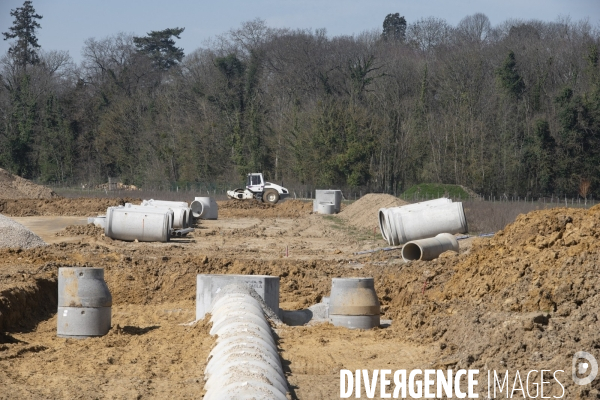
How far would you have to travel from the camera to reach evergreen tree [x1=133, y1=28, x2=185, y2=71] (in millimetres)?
88812

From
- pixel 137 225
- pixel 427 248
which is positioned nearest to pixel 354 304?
pixel 427 248

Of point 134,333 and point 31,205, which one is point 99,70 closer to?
point 31,205

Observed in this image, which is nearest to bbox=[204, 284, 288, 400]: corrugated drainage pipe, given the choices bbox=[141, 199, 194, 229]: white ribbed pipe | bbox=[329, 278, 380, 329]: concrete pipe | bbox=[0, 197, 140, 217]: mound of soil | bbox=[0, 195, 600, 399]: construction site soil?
bbox=[0, 195, 600, 399]: construction site soil

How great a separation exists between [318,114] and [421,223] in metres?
39.6

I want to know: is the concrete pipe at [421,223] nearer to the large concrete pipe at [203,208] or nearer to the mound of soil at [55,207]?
the large concrete pipe at [203,208]

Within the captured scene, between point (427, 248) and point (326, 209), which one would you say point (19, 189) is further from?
point (427, 248)

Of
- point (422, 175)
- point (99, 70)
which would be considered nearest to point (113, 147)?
point (99, 70)

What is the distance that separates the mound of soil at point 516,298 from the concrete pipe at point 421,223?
17.8 feet

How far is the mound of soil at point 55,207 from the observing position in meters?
35.1

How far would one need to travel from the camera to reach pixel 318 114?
194ft

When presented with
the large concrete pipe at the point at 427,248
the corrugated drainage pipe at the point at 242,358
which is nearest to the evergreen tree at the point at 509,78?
the large concrete pipe at the point at 427,248

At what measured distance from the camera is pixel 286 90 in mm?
69000

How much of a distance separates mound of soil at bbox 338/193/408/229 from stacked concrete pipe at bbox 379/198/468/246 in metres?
7.89

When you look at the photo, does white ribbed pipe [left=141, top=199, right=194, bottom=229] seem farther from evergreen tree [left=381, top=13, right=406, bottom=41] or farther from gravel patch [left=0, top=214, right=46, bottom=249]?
evergreen tree [left=381, top=13, right=406, bottom=41]
